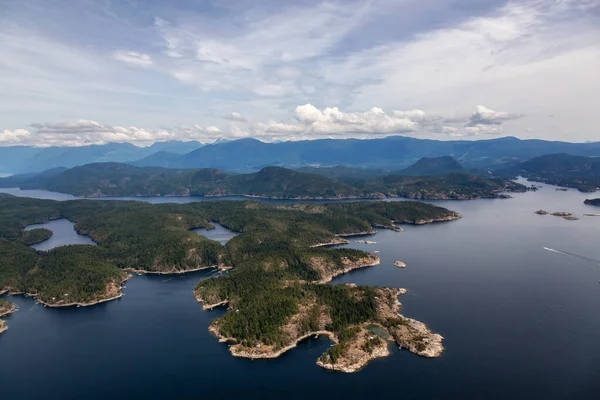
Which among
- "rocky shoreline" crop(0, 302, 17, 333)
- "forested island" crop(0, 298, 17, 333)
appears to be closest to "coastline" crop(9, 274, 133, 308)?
"rocky shoreline" crop(0, 302, 17, 333)

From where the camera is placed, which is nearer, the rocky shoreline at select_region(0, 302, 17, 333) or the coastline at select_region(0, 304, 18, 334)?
the coastline at select_region(0, 304, 18, 334)

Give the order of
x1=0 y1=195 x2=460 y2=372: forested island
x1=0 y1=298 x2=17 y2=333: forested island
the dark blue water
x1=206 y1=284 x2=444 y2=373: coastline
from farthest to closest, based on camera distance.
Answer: x1=0 y1=298 x2=17 y2=333: forested island → x1=0 y1=195 x2=460 y2=372: forested island → x1=206 y1=284 x2=444 y2=373: coastline → the dark blue water

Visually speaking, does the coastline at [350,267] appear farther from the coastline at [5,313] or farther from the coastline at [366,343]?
the coastline at [5,313]

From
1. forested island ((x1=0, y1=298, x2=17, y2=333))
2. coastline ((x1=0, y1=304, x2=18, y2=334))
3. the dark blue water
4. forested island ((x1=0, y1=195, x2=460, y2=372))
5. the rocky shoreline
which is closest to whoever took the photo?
the dark blue water

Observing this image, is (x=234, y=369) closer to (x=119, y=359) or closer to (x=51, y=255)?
(x=119, y=359)

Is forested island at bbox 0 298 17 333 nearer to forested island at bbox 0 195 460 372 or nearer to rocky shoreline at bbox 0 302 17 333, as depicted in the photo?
rocky shoreline at bbox 0 302 17 333

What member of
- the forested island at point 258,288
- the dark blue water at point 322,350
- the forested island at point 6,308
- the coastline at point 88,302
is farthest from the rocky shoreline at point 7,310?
the forested island at point 258,288

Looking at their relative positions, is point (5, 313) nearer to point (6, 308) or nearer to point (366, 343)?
point (6, 308)

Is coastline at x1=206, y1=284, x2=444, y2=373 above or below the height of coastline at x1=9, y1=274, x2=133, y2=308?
above

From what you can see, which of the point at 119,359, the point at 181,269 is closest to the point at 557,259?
the point at 181,269
